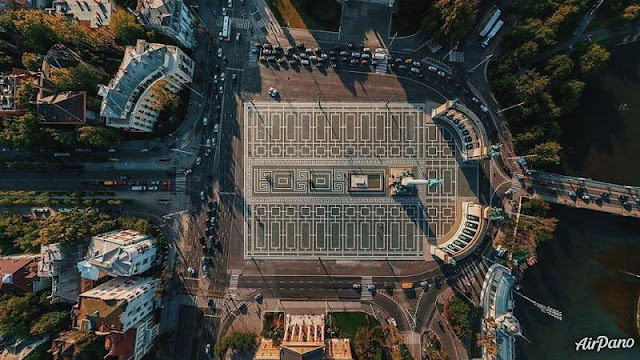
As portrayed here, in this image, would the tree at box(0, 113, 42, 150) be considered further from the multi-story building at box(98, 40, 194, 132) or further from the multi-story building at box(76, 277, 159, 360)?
the multi-story building at box(76, 277, 159, 360)

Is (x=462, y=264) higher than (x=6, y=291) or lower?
higher

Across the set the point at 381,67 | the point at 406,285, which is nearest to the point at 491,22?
the point at 381,67

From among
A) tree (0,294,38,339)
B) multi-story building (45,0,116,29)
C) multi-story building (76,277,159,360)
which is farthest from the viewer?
multi-story building (45,0,116,29)

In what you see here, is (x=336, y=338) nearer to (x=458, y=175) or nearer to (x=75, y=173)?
(x=458, y=175)

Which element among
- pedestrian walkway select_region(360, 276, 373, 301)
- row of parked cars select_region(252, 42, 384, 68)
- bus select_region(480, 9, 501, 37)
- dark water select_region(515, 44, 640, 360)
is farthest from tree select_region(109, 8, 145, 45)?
dark water select_region(515, 44, 640, 360)

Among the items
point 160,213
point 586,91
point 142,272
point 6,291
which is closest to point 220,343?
point 142,272

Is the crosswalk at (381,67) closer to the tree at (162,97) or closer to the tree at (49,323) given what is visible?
the tree at (162,97)
